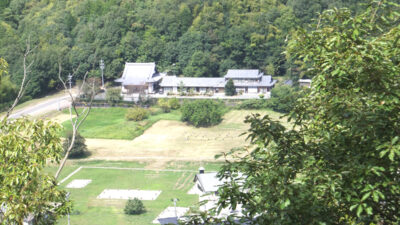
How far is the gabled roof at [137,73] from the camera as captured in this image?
3794 centimetres

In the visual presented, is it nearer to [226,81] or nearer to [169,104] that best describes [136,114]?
[169,104]

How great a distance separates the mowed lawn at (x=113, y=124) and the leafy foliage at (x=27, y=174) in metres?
22.6

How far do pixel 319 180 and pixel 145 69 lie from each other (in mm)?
35245

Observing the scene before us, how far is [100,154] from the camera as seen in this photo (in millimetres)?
26375

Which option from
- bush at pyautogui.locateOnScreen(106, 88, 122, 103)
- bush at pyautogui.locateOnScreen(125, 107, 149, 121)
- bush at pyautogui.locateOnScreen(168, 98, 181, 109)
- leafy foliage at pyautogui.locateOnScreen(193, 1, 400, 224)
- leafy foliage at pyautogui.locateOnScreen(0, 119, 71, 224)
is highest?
leafy foliage at pyautogui.locateOnScreen(193, 1, 400, 224)

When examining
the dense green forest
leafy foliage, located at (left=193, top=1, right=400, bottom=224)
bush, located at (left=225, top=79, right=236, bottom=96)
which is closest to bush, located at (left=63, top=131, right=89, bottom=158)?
the dense green forest

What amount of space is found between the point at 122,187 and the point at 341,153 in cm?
1768

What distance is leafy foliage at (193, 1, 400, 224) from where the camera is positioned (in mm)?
4324

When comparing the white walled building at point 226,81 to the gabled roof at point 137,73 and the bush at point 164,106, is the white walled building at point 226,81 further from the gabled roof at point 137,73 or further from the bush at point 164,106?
the bush at point 164,106

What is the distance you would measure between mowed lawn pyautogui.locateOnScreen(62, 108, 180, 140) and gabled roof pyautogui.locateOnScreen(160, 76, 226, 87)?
4.17m

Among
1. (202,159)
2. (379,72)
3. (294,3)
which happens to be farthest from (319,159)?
(294,3)

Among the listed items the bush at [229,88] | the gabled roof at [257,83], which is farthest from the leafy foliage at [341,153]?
the gabled roof at [257,83]

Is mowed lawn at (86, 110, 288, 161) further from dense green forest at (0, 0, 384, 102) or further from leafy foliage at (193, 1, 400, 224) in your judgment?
leafy foliage at (193, 1, 400, 224)

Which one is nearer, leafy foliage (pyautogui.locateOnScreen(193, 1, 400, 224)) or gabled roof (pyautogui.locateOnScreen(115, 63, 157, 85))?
leafy foliage (pyautogui.locateOnScreen(193, 1, 400, 224))
